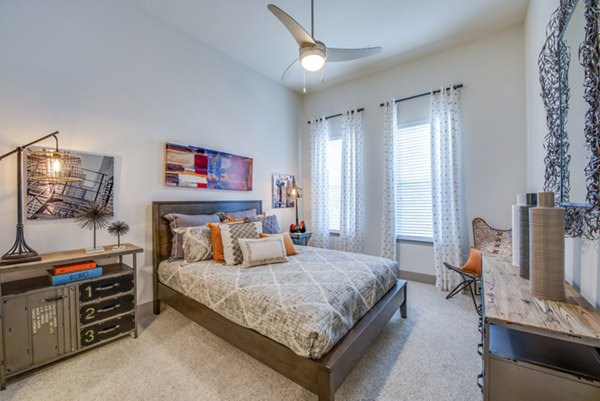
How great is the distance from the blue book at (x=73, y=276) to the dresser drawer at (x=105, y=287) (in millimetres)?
59

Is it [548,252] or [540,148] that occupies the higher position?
[540,148]

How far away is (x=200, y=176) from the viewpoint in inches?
130

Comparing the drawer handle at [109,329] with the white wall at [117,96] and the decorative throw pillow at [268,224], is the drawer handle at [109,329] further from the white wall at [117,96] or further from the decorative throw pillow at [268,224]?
the decorative throw pillow at [268,224]

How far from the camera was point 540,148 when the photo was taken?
2.33 meters

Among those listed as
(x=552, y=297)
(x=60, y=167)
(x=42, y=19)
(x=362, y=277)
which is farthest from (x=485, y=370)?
(x=42, y=19)

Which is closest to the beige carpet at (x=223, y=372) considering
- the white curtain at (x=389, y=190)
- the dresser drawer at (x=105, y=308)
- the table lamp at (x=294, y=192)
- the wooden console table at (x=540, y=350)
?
the dresser drawer at (x=105, y=308)

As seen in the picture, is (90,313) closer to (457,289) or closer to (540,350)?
(540,350)

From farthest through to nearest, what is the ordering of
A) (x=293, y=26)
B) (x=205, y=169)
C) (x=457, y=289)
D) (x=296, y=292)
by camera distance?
1. (x=205, y=169)
2. (x=457, y=289)
3. (x=293, y=26)
4. (x=296, y=292)

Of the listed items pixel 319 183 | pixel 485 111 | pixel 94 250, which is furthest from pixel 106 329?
pixel 485 111

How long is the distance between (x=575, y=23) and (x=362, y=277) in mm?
2072

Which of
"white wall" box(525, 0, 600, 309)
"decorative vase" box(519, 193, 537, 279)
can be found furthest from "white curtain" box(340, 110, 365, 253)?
"decorative vase" box(519, 193, 537, 279)

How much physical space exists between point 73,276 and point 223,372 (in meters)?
1.47

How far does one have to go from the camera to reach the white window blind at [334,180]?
464cm

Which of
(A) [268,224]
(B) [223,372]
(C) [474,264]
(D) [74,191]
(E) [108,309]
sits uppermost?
(D) [74,191]
